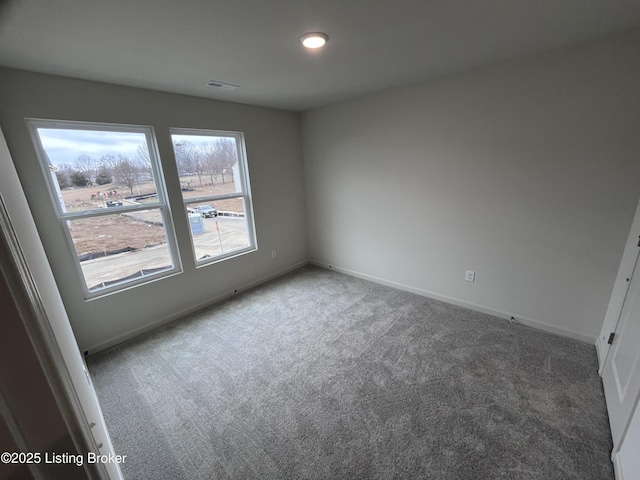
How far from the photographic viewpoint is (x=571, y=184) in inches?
88.1

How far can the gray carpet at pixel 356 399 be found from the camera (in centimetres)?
154

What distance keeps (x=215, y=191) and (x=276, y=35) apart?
2071mm

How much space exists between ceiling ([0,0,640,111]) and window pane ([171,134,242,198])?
0.71 m

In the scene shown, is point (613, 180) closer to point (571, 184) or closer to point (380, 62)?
point (571, 184)

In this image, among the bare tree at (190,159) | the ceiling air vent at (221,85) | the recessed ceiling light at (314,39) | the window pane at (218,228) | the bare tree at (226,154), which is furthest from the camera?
the bare tree at (226,154)

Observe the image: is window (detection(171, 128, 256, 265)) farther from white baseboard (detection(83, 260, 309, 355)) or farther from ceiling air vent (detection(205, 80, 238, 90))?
ceiling air vent (detection(205, 80, 238, 90))

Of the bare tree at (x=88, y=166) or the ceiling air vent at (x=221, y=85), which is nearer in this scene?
the bare tree at (x=88, y=166)

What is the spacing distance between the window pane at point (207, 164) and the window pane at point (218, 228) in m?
0.16

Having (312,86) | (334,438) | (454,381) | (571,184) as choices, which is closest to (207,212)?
(312,86)

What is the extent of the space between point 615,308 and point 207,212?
3966mm

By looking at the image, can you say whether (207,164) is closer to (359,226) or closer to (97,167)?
(97,167)

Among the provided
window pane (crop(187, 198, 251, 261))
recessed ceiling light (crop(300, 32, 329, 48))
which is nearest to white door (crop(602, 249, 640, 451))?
recessed ceiling light (crop(300, 32, 329, 48))

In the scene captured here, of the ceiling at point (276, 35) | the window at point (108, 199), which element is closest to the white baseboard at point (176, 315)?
the window at point (108, 199)

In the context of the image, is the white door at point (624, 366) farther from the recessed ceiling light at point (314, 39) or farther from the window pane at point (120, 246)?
the window pane at point (120, 246)
